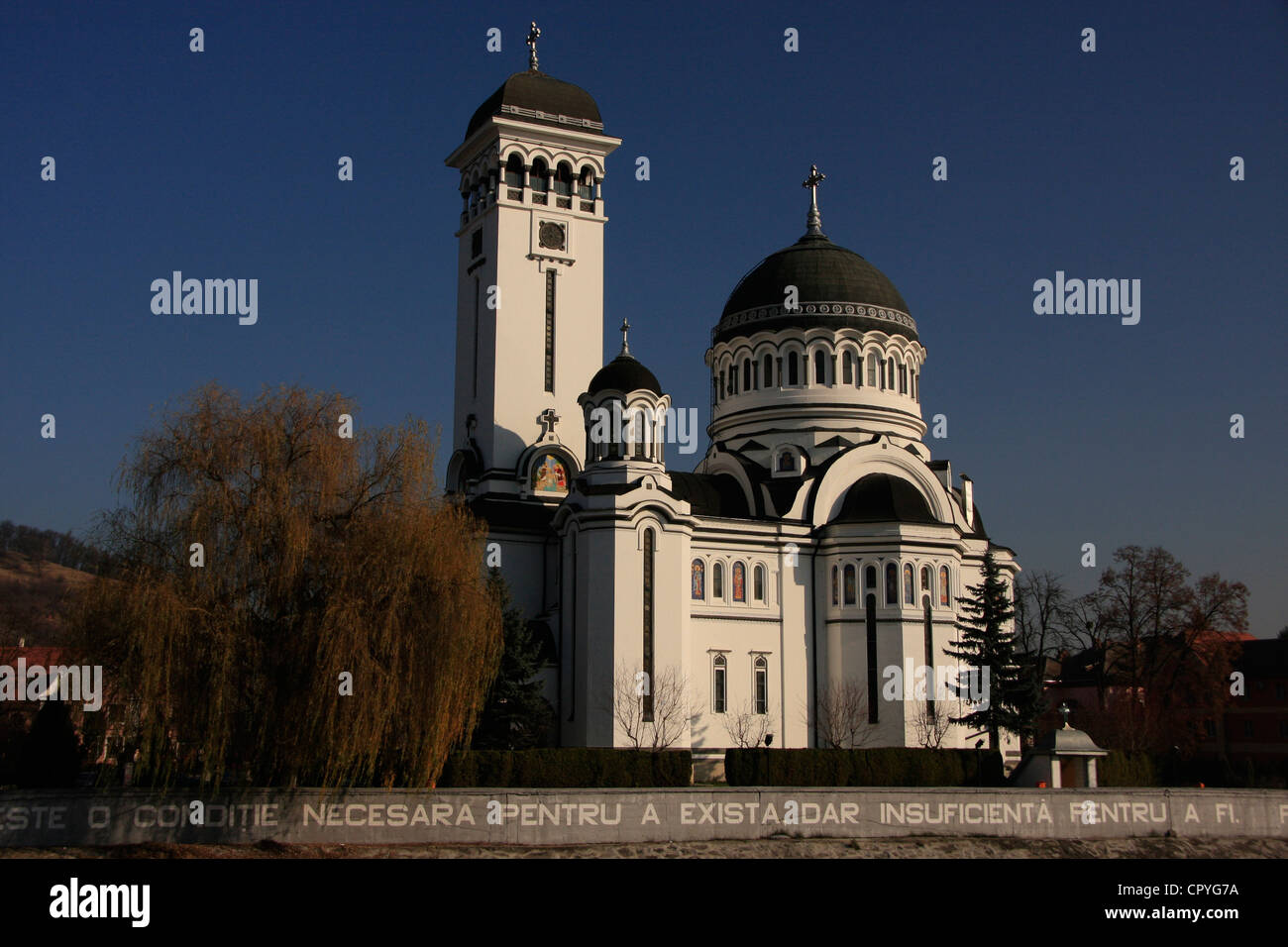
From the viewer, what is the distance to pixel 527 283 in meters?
50.8

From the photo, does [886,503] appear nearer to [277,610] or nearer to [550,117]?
[550,117]

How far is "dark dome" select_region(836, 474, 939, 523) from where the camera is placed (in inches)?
1865

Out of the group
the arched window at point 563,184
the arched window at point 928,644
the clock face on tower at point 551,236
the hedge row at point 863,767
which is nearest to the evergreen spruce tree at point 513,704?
the hedge row at point 863,767

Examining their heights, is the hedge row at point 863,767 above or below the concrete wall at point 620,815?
above

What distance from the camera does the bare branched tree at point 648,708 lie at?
42125 mm

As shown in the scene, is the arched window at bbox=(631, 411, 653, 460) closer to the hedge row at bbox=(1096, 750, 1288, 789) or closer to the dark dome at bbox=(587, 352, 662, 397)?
the dark dome at bbox=(587, 352, 662, 397)

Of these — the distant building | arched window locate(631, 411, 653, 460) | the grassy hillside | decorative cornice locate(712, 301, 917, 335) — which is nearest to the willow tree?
arched window locate(631, 411, 653, 460)

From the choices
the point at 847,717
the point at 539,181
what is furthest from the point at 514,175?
the point at 847,717

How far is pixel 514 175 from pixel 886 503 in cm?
1813

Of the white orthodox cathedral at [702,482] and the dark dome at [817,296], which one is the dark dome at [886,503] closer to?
the white orthodox cathedral at [702,482]

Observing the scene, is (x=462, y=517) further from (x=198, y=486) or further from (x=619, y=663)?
(x=619, y=663)

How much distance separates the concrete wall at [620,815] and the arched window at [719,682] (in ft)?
33.9
